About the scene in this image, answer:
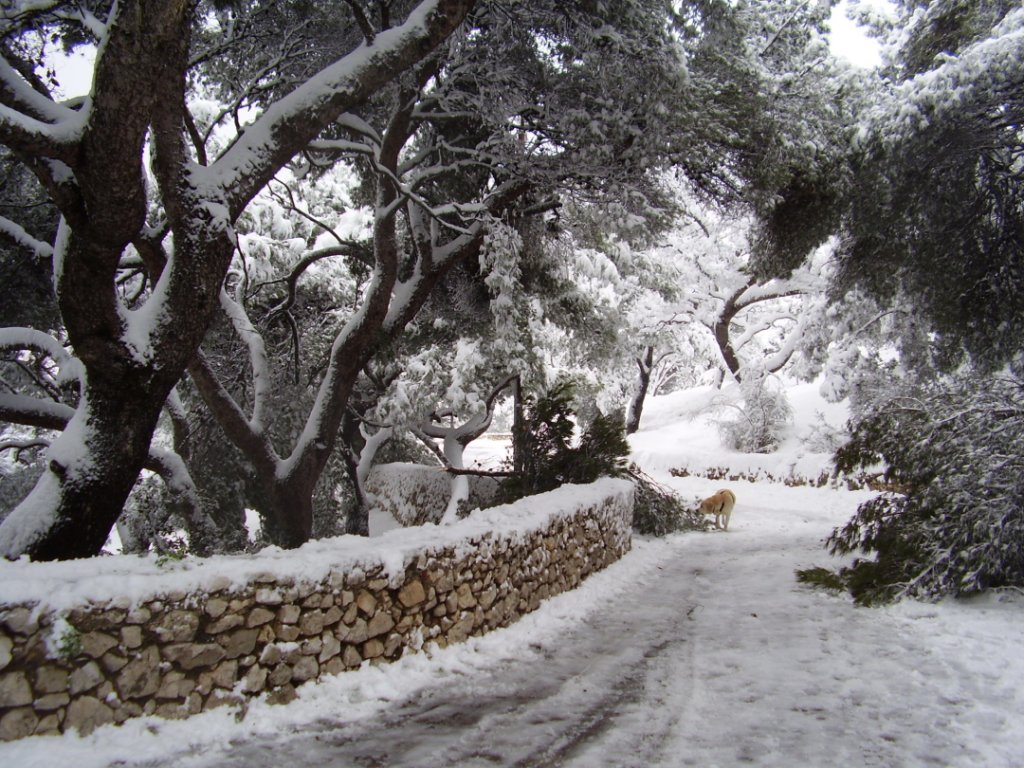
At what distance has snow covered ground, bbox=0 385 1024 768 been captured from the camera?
3.11 meters

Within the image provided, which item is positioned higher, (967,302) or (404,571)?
(967,302)

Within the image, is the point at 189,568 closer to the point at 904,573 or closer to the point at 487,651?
the point at 487,651

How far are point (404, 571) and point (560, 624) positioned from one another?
6.83 feet

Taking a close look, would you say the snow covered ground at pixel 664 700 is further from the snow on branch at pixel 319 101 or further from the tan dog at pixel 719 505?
the tan dog at pixel 719 505

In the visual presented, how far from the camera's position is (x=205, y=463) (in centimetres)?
1142

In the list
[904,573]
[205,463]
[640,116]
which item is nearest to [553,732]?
[904,573]

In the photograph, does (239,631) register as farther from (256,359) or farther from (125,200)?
(256,359)

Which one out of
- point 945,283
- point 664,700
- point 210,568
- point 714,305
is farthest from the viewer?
point 714,305

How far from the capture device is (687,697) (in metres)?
3.95

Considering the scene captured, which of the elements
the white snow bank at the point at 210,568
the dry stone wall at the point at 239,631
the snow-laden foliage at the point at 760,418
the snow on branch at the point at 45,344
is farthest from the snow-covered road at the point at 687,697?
the snow-laden foliage at the point at 760,418

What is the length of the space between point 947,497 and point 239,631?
5.79m

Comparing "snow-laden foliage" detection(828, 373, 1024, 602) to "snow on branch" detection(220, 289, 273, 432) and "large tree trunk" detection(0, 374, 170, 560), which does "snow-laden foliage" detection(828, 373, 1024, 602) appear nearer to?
"large tree trunk" detection(0, 374, 170, 560)

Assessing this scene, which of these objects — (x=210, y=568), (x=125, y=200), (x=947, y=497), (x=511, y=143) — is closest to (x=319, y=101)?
(x=125, y=200)

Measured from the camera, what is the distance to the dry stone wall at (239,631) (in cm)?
291
